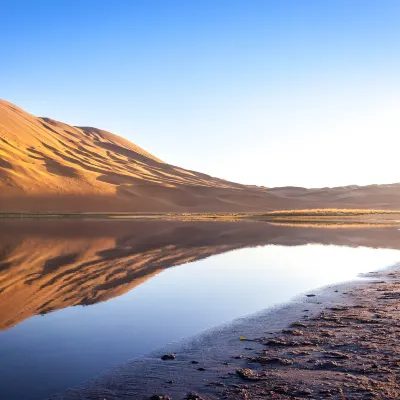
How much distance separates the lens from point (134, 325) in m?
10.1

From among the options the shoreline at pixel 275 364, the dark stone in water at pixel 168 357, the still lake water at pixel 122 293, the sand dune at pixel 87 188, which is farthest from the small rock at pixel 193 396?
the sand dune at pixel 87 188

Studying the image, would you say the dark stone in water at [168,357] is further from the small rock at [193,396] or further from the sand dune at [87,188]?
the sand dune at [87,188]

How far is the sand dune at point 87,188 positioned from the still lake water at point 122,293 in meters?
61.6

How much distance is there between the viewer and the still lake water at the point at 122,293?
25.8 ft

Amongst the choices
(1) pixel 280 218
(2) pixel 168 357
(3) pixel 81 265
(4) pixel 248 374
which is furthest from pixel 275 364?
(1) pixel 280 218

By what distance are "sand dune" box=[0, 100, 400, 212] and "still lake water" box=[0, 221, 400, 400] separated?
202ft

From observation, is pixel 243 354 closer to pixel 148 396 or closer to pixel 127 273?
pixel 148 396

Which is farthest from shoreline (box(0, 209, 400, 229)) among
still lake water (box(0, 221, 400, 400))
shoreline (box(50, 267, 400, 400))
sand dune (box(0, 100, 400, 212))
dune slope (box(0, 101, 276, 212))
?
shoreline (box(50, 267, 400, 400))

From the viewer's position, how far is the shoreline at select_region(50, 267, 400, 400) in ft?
20.9

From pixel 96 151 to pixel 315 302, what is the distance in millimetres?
161700

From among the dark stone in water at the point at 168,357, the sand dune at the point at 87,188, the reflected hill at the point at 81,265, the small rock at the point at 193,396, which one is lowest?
the reflected hill at the point at 81,265

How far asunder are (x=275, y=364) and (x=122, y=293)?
7.21 meters

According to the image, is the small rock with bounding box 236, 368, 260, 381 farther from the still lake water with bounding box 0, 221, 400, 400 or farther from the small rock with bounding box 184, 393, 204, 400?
the still lake water with bounding box 0, 221, 400, 400

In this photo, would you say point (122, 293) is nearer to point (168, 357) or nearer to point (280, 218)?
point (168, 357)
